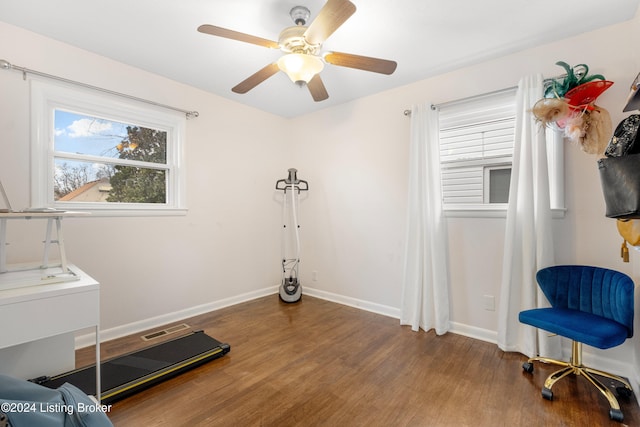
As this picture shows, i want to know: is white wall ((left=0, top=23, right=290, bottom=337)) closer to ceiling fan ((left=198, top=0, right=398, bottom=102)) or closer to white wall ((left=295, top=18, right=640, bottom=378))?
white wall ((left=295, top=18, right=640, bottom=378))

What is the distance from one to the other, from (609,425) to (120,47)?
4298 millimetres

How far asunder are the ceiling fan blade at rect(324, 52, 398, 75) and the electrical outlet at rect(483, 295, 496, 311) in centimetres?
215

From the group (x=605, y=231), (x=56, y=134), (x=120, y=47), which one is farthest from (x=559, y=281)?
(x=56, y=134)

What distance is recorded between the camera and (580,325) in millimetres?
1820

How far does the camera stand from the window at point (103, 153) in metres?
2.37

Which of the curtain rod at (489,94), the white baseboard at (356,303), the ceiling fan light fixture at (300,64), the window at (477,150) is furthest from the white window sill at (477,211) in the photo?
the ceiling fan light fixture at (300,64)

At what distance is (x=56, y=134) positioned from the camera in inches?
97.9

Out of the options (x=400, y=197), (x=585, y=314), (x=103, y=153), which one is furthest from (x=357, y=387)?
(x=103, y=153)

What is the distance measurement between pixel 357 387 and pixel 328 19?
228 cm

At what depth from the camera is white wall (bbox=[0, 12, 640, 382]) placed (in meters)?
2.22

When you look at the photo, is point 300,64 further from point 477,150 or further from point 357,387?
point 357,387

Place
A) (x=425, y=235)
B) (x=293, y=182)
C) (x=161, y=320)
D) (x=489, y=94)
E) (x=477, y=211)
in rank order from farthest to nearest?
(x=293, y=182) → (x=161, y=320) → (x=425, y=235) → (x=477, y=211) → (x=489, y=94)

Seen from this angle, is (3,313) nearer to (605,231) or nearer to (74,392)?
(74,392)

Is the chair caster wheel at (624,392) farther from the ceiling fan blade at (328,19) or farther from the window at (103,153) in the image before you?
the window at (103,153)
